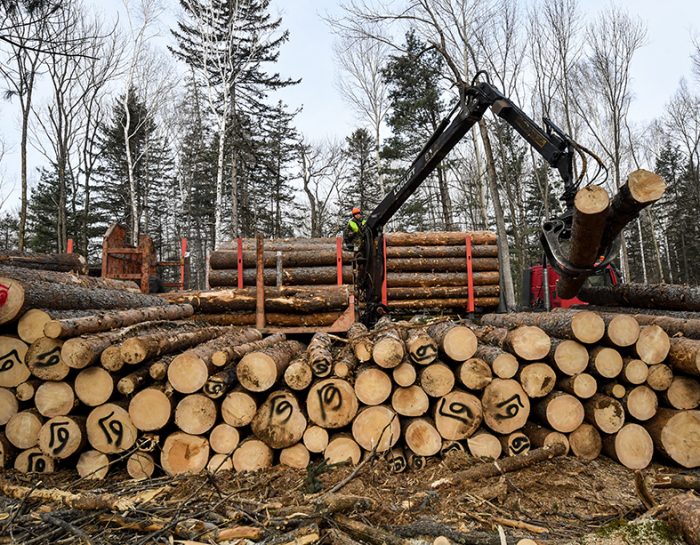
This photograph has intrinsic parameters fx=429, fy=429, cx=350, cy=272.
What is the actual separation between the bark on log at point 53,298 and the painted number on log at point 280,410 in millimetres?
2529

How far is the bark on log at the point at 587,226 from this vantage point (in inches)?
148

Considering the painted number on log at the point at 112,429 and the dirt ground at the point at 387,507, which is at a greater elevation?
the painted number on log at the point at 112,429

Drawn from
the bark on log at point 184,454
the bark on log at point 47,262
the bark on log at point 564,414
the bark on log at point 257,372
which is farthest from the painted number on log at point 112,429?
the bark on log at point 47,262

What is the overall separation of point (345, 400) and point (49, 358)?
106 inches

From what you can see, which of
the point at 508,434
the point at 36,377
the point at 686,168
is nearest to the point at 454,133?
the point at 508,434

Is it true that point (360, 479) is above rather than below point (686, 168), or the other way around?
below

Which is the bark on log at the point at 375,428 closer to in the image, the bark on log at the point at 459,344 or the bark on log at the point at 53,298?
the bark on log at the point at 459,344

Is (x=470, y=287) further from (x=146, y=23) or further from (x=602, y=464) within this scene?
(x=146, y=23)

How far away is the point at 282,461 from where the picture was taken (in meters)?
3.86

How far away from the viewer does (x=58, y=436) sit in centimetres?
378

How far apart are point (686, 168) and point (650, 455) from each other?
39163mm

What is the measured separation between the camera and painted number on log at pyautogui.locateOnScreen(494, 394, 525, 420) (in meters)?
3.94

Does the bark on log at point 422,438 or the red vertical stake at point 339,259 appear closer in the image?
the bark on log at point 422,438

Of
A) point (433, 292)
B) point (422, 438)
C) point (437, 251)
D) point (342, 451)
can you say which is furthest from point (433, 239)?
point (342, 451)
